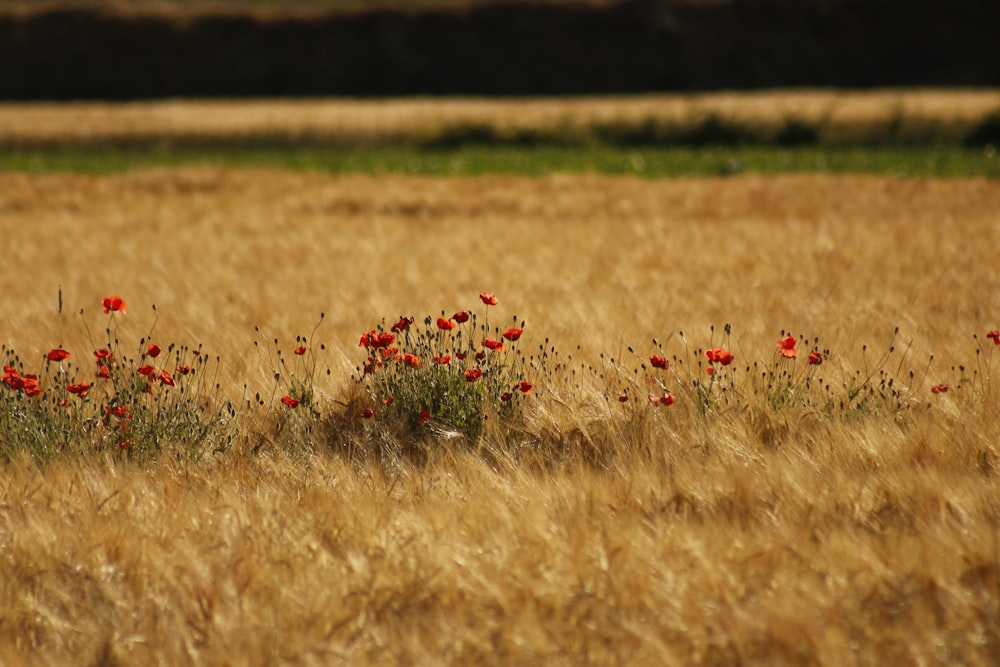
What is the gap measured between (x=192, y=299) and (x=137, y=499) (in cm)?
373

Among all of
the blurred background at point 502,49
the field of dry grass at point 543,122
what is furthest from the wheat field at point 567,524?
the blurred background at point 502,49

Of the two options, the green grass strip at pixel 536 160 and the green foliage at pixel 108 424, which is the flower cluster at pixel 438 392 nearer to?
the green foliage at pixel 108 424

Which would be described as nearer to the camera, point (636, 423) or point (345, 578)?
point (345, 578)

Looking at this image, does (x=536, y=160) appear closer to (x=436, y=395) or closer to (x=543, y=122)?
(x=543, y=122)

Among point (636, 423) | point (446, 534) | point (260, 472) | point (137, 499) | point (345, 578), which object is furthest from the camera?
point (636, 423)

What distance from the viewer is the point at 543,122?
24.0 meters

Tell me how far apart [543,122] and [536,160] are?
507cm

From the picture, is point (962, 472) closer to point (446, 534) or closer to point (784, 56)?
point (446, 534)

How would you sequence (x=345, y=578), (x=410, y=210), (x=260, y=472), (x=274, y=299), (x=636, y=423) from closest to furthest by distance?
1. (x=345, y=578)
2. (x=260, y=472)
3. (x=636, y=423)
4. (x=274, y=299)
5. (x=410, y=210)

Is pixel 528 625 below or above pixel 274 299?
above

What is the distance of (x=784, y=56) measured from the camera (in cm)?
3866

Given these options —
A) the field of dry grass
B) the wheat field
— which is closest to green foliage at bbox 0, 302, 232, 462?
the wheat field

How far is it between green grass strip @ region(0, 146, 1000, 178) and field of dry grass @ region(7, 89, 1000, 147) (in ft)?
2.39

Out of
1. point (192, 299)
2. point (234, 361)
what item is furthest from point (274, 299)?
point (234, 361)
